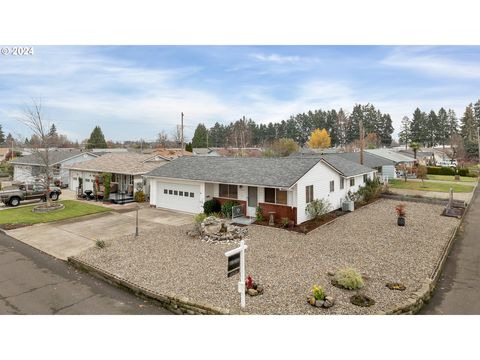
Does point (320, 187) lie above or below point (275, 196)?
above

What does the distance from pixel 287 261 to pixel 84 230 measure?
1195cm

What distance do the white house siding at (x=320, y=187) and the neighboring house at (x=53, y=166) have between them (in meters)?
27.8

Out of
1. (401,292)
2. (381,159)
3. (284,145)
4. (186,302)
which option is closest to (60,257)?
(186,302)

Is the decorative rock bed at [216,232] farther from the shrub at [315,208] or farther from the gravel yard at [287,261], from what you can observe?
the shrub at [315,208]

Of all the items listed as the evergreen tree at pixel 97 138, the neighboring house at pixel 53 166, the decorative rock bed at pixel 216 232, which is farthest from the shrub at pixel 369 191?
the evergreen tree at pixel 97 138

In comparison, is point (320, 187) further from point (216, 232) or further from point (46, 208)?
point (46, 208)

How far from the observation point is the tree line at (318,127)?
103 m

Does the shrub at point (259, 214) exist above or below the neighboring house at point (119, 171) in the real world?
below

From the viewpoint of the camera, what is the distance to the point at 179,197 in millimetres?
22969

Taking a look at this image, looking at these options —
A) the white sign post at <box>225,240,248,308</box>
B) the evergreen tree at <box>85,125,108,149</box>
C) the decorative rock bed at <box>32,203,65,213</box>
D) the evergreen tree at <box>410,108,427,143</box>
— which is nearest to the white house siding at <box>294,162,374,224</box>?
the white sign post at <box>225,240,248,308</box>

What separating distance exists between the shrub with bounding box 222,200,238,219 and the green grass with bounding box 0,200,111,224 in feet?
31.0

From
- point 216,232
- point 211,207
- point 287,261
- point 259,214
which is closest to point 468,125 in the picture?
point 259,214

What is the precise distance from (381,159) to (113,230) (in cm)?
3434

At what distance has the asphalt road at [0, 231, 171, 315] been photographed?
356 inches
